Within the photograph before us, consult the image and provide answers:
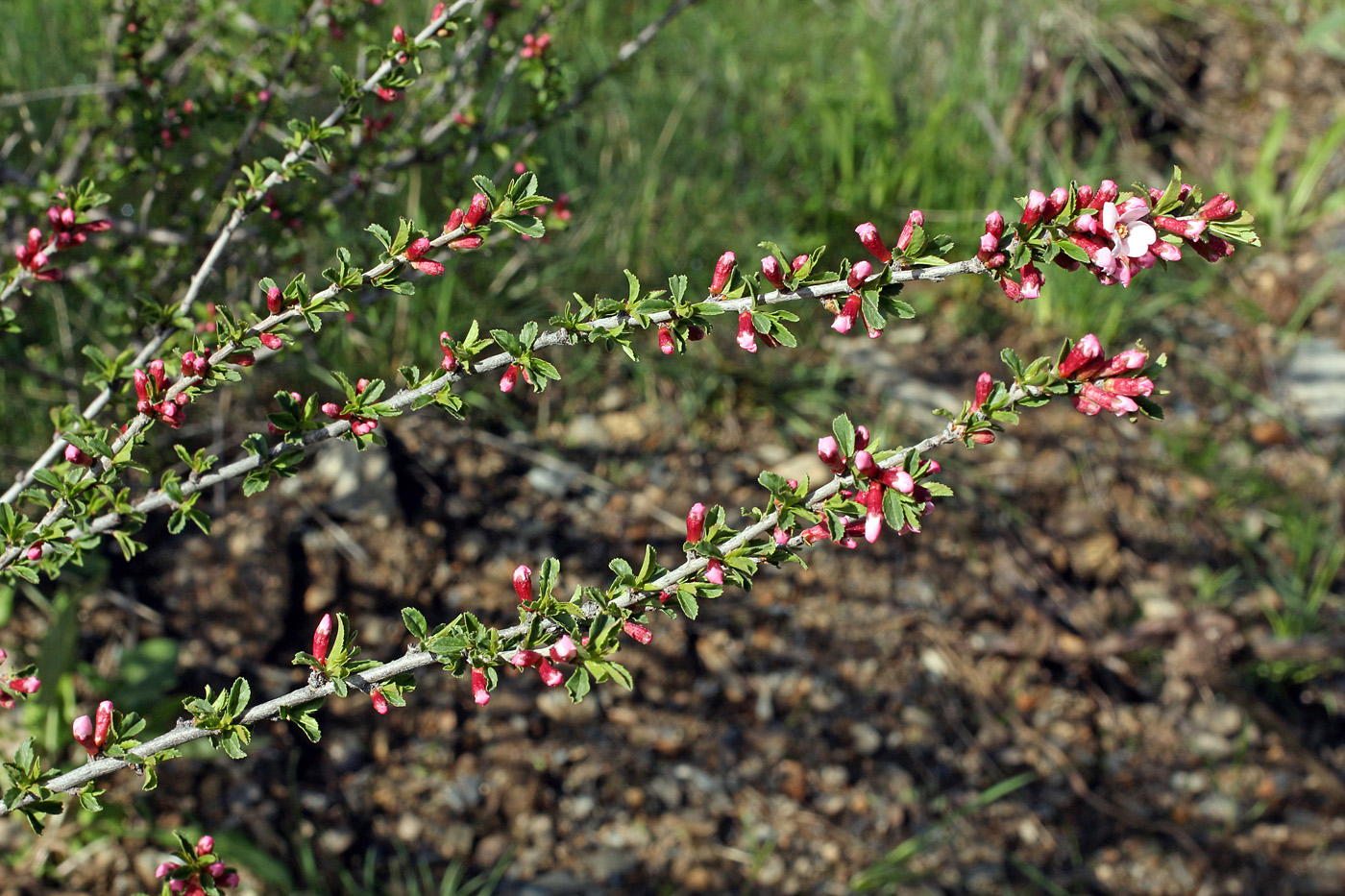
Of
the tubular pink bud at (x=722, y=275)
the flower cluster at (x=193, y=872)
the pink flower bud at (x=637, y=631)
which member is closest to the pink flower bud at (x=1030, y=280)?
the tubular pink bud at (x=722, y=275)

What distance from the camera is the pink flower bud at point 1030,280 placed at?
1403 mm

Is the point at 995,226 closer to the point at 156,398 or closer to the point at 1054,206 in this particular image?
the point at 1054,206

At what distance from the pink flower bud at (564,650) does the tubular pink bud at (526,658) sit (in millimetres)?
30

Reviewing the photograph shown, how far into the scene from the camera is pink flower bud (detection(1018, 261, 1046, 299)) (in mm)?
1403

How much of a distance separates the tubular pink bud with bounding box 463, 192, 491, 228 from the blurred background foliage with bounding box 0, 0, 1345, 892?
3.22ft

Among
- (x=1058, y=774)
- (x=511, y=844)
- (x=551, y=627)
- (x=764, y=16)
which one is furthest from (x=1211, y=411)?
(x=551, y=627)

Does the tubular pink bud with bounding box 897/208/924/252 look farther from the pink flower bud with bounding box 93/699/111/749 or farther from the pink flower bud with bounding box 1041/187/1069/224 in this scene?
the pink flower bud with bounding box 93/699/111/749

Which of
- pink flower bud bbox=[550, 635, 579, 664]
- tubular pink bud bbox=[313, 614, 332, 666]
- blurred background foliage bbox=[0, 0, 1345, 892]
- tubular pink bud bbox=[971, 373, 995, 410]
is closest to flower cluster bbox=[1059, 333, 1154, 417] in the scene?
tubular pink bud bbox=[971, 373, 995, 410]

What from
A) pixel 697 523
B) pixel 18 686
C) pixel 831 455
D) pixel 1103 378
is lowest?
pixel 18 686

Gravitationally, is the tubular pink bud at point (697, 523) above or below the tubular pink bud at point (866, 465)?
below

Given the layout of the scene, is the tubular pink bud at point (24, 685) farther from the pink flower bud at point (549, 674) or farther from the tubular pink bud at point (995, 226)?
the tubular pink bud at point (995, 226)

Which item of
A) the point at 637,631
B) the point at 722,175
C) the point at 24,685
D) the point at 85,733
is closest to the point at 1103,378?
the point at 637,631

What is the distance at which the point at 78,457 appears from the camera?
1.63 meters

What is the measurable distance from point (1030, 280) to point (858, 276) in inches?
9.7
